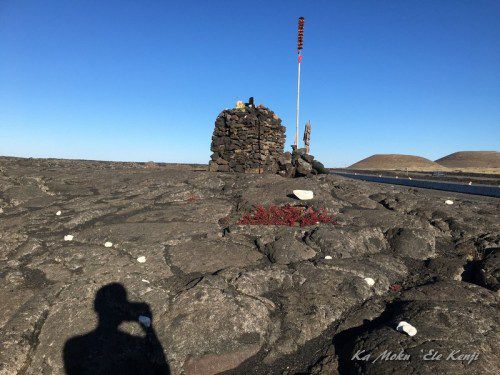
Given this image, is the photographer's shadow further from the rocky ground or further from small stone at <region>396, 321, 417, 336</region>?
small stone at <region>396, 321, 417, 336</region>

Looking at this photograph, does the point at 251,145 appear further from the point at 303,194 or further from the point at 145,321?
the point at 145,321

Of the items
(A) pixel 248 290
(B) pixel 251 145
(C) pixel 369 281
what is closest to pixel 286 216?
(C) pixel 369 281

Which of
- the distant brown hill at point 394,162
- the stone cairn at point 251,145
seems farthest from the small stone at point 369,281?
the distant brown hill at point 394,162

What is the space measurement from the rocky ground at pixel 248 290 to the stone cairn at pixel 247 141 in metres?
7.43

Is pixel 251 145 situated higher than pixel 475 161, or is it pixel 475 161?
pixel 475 161

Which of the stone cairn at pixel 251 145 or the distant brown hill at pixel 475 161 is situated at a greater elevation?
the distant brown hill at pixel 475 161

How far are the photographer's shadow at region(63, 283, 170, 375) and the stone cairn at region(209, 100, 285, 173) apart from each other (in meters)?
12.4

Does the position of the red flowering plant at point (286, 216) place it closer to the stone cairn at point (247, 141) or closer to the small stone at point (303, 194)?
the small stone at point (303, 194)

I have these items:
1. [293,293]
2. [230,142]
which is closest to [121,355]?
[293,293]

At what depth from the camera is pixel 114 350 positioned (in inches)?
162

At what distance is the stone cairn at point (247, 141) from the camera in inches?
647

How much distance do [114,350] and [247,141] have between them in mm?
13275

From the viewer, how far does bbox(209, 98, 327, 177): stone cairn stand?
1642 cm

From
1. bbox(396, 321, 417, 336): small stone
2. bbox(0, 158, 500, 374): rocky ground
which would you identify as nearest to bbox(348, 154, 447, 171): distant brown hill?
bbox(0, 158, 500, 374): rocky ground
